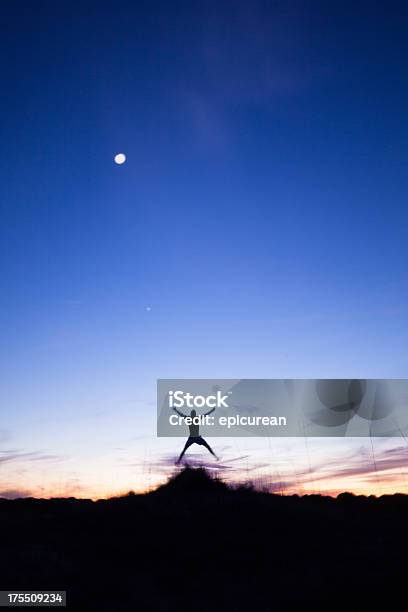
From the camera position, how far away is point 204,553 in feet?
33.7

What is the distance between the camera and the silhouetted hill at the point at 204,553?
8.30 metres

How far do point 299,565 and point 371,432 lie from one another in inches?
435

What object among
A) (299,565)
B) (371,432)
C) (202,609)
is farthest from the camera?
(371,432)

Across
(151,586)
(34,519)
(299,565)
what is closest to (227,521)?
(299,565)

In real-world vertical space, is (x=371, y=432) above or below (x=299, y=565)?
above

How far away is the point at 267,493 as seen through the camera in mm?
15586

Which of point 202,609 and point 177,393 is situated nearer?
point 202,609

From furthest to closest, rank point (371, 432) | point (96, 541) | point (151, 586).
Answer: point (371, 432), point (96, 541), point (151, 586)

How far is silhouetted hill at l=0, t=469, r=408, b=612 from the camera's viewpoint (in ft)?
27.2

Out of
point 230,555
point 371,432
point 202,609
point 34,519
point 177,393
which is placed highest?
point 177,393

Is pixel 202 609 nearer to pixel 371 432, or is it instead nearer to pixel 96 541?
pixel 96 541

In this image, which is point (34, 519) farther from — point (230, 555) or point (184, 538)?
point (230, 555)

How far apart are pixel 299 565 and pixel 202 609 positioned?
262 cm

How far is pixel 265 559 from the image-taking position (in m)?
10.0
